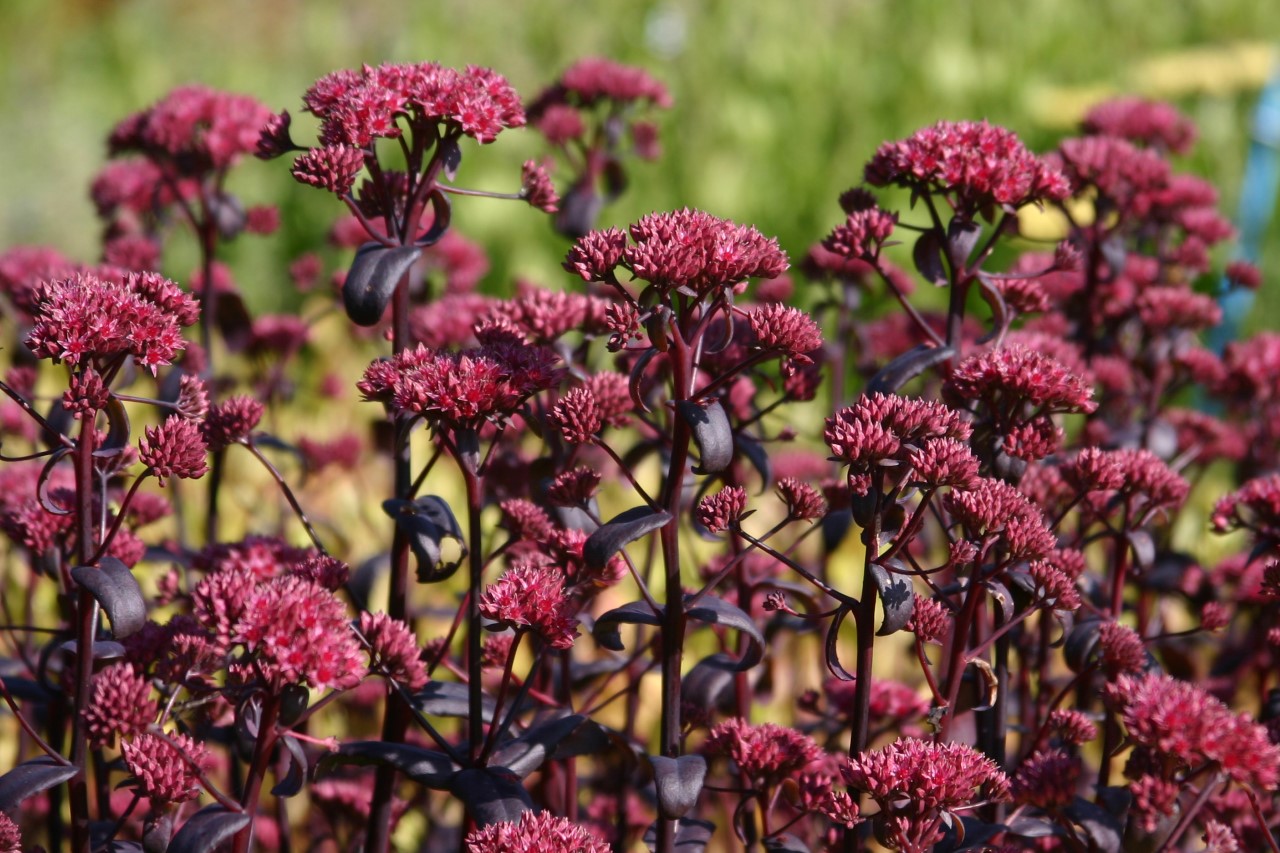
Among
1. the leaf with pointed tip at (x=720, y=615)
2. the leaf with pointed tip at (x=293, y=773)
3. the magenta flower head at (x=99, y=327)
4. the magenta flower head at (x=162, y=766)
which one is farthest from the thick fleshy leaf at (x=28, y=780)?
the leaf with pointed tip at (x=720, y=615)

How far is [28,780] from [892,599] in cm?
93

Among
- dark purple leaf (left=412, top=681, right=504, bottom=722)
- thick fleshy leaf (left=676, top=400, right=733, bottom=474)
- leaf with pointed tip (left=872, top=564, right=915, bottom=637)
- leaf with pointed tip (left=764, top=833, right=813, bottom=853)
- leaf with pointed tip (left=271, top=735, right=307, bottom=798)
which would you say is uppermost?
thick fleshy leaf (left=676, top=400, right=733, bottom=474)

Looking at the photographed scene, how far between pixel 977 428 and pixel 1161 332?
3.06 feet

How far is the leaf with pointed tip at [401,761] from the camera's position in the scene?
1536 mm

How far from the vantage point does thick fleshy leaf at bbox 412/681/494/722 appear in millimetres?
1620

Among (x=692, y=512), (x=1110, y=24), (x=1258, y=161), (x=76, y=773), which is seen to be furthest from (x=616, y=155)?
(x=1110, y=24)

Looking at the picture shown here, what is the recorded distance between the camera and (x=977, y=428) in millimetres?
1710

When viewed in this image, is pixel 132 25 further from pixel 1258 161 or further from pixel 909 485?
pixel 909 485

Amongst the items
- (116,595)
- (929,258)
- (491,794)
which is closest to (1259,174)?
(929,258)

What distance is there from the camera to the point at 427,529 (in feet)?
5.24

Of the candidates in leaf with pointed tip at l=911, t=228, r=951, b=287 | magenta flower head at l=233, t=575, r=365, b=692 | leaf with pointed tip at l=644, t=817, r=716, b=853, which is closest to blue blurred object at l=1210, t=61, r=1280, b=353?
leaf with pointed tip at l=911, t=228, r=951, b=287

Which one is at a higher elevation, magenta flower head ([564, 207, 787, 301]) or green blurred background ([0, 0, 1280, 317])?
green blurred background ([0, 0, 1280, 317])

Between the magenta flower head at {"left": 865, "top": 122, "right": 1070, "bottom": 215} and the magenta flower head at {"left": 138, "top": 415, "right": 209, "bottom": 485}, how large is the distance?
93 cm

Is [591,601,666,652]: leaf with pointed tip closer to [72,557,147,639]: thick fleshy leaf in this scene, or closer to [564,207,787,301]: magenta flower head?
[564,207,787,301]: magenta flower head
